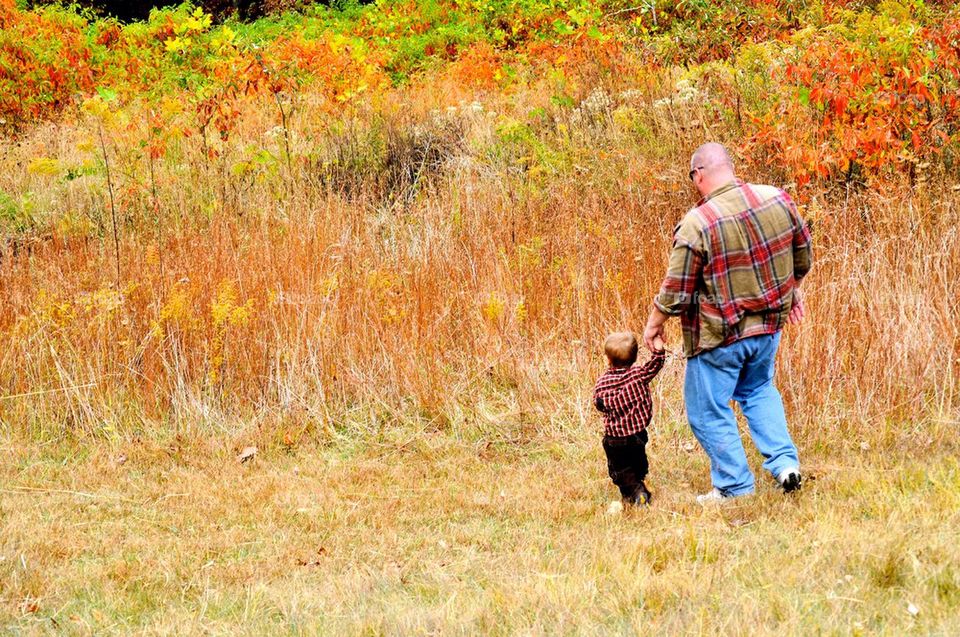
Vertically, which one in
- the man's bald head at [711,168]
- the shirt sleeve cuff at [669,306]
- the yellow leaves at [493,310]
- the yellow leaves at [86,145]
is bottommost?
the yellow leaves at [493,310]

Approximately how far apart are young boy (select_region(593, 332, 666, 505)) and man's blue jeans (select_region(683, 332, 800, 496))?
22 centimetres

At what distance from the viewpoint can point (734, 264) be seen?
4367 mm

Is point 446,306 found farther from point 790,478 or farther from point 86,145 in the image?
point 86,145

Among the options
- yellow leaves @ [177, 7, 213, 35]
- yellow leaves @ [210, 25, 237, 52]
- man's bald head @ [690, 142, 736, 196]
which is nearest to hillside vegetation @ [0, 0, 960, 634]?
yellow leaves @ [210, 25, 237, 52]

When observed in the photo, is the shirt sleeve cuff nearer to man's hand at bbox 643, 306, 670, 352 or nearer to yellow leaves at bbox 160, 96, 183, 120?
man's hand at bbox 643, 306, 670, 352

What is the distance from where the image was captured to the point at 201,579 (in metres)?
4.52

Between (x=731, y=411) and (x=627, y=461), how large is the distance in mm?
565

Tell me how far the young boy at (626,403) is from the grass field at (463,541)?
0.83 feet

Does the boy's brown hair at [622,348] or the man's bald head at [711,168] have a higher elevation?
the man's bald head at [711,168]

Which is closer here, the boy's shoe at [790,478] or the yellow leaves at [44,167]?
the boy's shoe at [790,478]

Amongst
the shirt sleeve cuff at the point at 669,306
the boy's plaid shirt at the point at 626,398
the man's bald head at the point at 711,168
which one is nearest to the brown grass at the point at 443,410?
the boy's plaid shirt at the point at 626,398

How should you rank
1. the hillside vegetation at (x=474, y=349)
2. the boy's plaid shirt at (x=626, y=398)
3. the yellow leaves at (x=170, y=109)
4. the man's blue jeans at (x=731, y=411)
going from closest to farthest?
the hillside vegetation at (x=474, y=349)
the man's blue jeans at (x=731, y=411)
the boy's plaid shirt at (x=626, y=398)
the yellow leaves at (x=170, y=109)

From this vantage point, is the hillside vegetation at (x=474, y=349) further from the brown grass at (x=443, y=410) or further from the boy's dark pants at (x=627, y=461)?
the boy's dark pants at (x=627, y=461)

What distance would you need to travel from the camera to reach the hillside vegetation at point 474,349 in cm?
412
